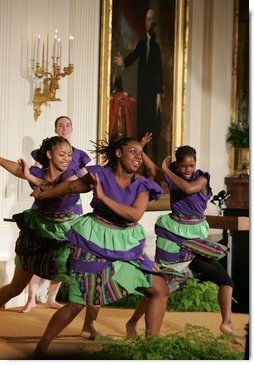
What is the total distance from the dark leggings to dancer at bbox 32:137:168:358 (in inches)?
40.6

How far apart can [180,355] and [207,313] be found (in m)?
2.59

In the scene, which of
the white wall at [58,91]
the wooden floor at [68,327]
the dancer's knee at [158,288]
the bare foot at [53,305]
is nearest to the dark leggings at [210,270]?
the wooden floor at [68,327]

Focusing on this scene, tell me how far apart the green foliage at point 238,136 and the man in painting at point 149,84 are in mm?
2083

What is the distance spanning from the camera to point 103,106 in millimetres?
8609

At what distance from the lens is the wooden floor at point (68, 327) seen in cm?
516

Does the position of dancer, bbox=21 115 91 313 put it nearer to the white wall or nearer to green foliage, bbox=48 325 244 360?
the white wall

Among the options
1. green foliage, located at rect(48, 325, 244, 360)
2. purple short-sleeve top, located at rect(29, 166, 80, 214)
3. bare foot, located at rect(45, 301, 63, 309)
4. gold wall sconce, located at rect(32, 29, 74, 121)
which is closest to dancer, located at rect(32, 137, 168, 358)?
green foliage, located at rect(48, 325, 244, 360)

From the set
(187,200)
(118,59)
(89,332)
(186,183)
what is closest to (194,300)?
(187,200)

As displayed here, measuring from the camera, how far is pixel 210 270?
583cm

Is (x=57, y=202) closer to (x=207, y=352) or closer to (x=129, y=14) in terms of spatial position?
(x=207, y=352)

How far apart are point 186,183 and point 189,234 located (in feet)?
1.42

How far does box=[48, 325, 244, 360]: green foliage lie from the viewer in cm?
459

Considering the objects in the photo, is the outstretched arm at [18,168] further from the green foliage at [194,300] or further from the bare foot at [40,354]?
the green foliage at [194,300]

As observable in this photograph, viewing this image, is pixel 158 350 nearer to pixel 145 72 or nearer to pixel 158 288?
pixel 158 288
